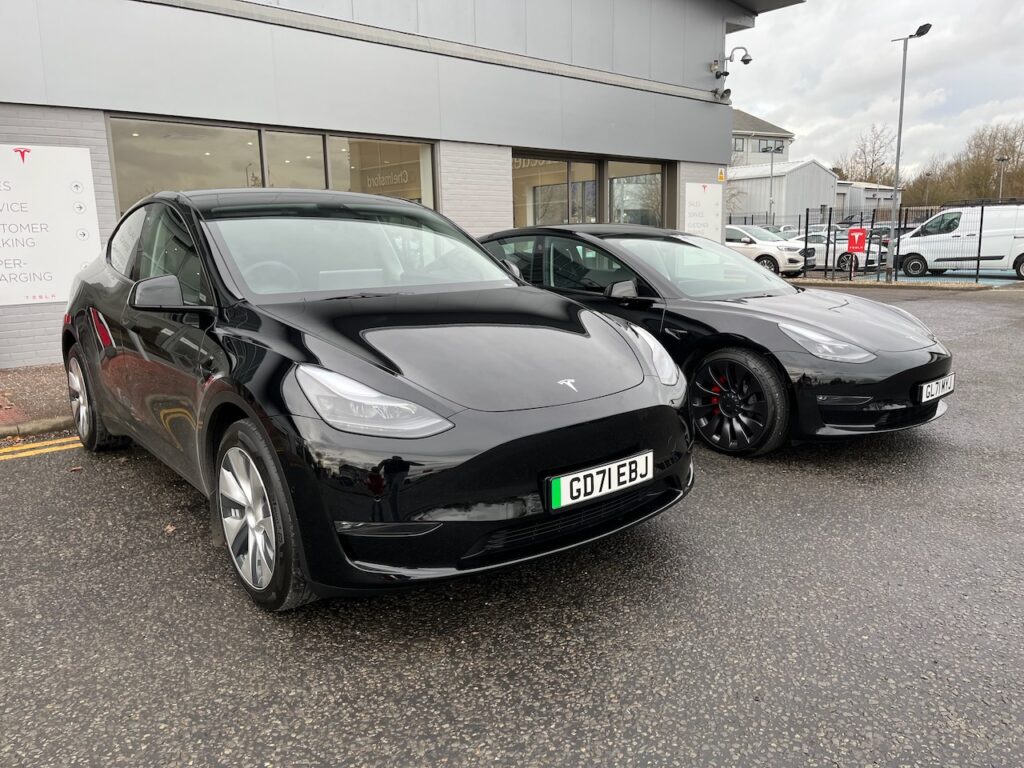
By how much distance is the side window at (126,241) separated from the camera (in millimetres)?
3842

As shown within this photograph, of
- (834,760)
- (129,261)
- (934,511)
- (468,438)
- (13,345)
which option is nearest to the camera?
(834,760)

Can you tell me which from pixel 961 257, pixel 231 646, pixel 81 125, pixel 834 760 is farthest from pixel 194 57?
pixel 961 257

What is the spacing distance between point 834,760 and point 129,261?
12.6 ft

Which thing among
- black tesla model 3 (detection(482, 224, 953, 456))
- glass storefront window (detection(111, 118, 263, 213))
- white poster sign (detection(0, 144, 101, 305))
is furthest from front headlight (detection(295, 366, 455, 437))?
glass storefront window (detection(111, 118, 263, 213))

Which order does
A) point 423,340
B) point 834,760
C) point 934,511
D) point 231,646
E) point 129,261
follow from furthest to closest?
point 129,261 < point 934,511 < point 423,340 < point 231,646 < point 834,760

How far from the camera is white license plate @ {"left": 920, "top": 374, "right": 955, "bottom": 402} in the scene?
411cm

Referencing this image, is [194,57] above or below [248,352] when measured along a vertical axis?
above

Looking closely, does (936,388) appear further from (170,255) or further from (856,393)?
(170,255)

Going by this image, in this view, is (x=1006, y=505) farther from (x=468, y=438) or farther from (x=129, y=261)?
(x=129, y=261)

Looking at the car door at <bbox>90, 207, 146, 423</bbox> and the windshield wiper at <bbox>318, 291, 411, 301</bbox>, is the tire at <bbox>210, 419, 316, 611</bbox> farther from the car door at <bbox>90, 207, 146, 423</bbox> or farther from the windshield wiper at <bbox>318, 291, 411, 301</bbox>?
the car door at <bbox>90, 207, 146, 423</bbox>

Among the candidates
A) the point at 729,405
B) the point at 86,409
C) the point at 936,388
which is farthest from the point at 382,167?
the point at 936,388

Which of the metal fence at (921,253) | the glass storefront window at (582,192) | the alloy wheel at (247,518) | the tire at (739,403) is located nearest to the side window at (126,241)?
the alloy wheel at (247,518)

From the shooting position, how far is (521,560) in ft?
7.68

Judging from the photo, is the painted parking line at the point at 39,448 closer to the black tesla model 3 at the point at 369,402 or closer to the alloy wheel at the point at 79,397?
the alloy wheel at the point at 79,397
